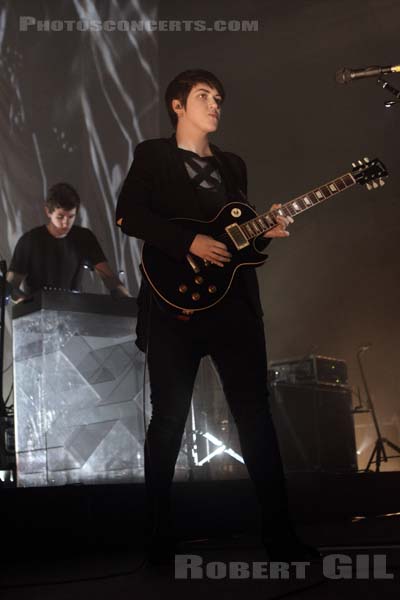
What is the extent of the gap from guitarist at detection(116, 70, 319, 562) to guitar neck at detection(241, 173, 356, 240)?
31 millimetres

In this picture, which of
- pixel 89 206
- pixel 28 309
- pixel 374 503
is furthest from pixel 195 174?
pixel 89 206

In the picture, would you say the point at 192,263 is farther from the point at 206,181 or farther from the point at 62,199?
the point at 62,199

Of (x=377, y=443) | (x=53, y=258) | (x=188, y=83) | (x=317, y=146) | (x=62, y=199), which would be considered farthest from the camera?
(x=317, y=146)

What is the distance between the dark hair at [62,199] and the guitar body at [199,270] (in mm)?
2364

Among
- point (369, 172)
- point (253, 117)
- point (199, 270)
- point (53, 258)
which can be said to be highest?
point (253, 117)

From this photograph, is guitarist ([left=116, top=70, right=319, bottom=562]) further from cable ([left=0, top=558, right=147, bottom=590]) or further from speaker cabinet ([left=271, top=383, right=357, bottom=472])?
speaker cabinet ([left=271, top=383, right=357, bottom=472])

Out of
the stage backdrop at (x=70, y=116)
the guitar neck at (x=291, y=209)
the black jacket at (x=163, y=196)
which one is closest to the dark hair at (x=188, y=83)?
the black jacket at (x=163, y=196)

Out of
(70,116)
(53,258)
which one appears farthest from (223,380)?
(70,116)

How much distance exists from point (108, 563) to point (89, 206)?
324cm

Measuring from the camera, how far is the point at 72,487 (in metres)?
2.31

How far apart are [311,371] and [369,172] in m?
3.40

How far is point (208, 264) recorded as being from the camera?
2039mm

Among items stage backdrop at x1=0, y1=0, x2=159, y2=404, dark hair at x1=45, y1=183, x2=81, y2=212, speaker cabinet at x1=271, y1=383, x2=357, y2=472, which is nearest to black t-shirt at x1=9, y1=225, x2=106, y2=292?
dark hair at x1=45, y1=183, x2=81, y2=212

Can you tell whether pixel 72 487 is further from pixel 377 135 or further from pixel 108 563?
pixel 377 135
